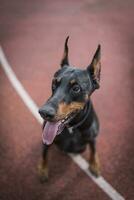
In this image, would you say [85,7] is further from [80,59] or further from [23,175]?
[23,175]

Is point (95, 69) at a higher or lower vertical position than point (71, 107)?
higher

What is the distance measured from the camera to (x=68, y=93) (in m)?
4.24

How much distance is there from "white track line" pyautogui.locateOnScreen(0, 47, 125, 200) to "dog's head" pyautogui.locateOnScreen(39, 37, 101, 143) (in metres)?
1.15

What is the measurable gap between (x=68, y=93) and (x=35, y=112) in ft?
6.63

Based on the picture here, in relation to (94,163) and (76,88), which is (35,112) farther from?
(76,88)

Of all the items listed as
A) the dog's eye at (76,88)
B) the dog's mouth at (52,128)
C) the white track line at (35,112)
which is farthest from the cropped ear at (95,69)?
the white track line at (35,112)

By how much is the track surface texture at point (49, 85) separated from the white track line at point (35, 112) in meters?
0.07

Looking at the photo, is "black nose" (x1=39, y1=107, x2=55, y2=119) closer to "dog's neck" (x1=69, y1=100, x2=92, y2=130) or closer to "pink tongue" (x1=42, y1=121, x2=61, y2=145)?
"pink tongue" (x1=42, y1=121, x2=61, y2=145)

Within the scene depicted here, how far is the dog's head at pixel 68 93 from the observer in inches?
163

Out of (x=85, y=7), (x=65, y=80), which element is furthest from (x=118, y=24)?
(x=65, y=80)

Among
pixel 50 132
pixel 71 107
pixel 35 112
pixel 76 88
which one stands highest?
pixel 76 88

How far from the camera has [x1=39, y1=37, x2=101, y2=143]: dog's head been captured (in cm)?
413

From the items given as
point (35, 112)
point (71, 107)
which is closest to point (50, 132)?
point (71, 107)

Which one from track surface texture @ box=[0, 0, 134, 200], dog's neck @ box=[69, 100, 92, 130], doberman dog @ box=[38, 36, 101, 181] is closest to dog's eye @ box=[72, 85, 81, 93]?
doberman dog @ box=[38, 36, 101, 181]
